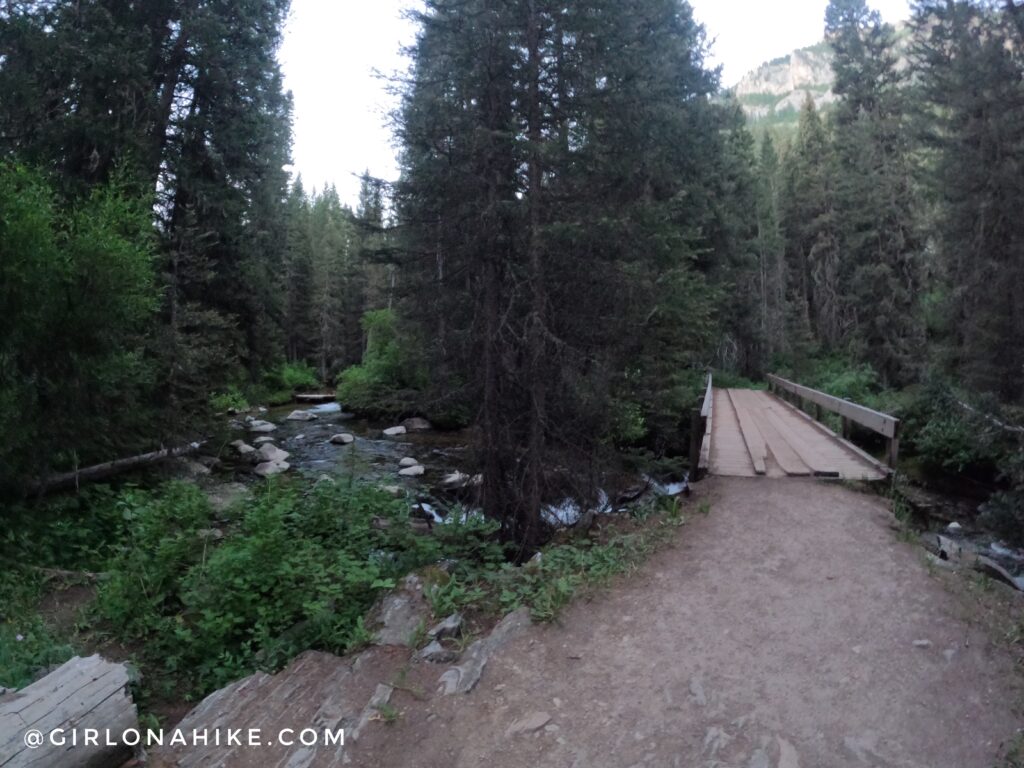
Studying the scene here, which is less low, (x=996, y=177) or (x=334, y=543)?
(x=996, y=177)

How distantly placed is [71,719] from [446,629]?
7.87 ft

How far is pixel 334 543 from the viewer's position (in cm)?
624

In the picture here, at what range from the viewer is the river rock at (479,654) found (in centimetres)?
396

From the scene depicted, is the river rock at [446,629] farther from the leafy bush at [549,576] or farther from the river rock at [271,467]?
the river rock at [271,467]

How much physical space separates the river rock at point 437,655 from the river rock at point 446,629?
0.17 m

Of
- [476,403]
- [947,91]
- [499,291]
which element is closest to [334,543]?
[476,403]

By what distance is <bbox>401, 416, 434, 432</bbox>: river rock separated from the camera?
69.8ft

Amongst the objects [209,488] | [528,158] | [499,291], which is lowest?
[209,488]

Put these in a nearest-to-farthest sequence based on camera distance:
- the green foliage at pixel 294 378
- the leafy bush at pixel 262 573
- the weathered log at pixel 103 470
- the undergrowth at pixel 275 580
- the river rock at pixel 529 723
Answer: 1. the river rock at pixel 529 723
2. the undergrowth at pixel 275 580
3. the leafy bush at pixel 262 573
4. the weathered log at pixel 103 470
5. the green foliage at pixel 294 378

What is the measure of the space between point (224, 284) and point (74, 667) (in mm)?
12035

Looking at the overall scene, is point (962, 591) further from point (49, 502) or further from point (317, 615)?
point (49, 502)

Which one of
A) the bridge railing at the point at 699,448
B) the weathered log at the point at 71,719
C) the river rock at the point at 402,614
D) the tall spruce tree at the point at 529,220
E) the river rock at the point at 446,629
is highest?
the tall spruce tree at the point at 529,220

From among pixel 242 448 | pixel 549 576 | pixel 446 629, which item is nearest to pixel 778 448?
pixel 549 576

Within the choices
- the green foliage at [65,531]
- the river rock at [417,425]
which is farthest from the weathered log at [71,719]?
the river rock at [417,425]
